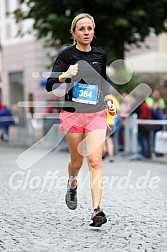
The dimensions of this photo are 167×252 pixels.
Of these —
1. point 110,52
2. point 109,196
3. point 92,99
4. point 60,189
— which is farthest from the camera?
point 110,52

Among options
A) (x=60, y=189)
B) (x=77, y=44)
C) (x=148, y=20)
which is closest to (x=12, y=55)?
(x=148, y=20)

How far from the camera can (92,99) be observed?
6.52m

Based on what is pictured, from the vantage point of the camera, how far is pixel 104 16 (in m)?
18.7

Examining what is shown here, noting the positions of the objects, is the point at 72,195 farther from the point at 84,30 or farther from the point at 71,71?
the point at 84,30

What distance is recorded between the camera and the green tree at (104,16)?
18609mm

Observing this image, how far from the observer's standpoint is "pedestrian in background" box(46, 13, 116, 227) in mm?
6488

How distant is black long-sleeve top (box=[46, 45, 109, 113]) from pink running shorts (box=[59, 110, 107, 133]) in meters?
0.04

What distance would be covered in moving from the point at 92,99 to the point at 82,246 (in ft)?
4.82

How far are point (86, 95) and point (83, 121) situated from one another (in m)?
0.26

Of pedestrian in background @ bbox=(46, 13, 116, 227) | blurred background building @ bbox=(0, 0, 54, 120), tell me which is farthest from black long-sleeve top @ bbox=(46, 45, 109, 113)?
blurred background building @ bbox=(0, 0, 54, 120)

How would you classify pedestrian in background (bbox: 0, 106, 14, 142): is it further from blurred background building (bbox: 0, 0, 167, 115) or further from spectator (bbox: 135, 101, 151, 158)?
spectator (bbox: 135, 101, 151, 158)

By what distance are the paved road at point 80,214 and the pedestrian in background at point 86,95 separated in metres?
0.42

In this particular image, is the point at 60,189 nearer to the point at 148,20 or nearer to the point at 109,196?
the point at 109,196

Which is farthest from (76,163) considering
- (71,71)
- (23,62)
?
(23,62)
